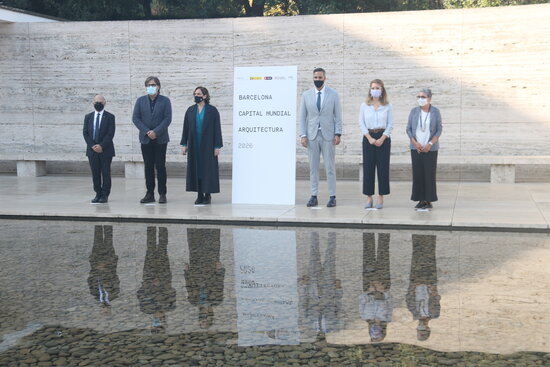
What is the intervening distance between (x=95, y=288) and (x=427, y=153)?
561 centimetres

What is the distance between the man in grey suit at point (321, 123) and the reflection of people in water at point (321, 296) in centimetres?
327

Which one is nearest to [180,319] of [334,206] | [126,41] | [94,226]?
[94,226]

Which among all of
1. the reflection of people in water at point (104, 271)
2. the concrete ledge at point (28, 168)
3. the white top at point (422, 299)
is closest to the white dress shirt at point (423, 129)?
the reflection of people in water at point (104, 271)

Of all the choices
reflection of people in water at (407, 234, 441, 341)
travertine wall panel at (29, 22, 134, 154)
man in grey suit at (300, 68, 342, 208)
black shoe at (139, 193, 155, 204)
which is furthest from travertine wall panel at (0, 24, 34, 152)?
reflection of people in water at (407, 234, 441, 341)

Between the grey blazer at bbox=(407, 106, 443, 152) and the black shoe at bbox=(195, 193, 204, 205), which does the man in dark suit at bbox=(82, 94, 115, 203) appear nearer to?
the black shoe at bbox=(195, 193, 204, 205)

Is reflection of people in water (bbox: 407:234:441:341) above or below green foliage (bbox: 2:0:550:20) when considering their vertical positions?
below

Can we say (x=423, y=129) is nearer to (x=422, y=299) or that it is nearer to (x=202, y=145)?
(x=202, y=145)

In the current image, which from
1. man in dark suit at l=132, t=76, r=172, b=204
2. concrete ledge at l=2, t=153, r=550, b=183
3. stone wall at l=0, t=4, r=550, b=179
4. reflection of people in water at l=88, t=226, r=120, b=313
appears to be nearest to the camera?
reflection of people in water at l=88, t=226, r=120, b=313

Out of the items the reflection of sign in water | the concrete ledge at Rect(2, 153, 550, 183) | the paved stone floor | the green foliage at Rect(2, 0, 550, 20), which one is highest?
the green foliage at Rect(2, 0, 550, 20)

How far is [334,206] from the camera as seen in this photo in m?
10.3

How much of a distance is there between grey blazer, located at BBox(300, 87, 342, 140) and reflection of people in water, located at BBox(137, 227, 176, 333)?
10.8ft

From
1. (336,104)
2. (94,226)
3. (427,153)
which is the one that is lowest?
(94,226)

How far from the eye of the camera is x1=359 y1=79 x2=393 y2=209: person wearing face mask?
9.88 m

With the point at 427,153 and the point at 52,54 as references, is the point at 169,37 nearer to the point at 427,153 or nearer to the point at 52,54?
the point at 52,54
